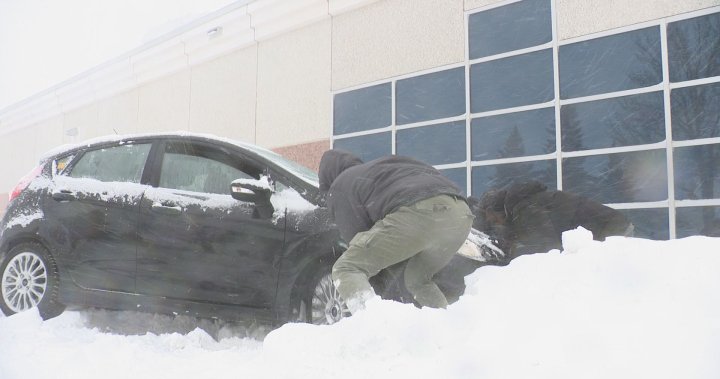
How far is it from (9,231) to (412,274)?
333 centimetres

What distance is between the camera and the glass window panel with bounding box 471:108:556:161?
6457mm

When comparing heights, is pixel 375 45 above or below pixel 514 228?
above

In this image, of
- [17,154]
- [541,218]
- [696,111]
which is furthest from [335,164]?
[17,154]

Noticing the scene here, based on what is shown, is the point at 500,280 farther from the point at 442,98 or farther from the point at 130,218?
the point at 442,98

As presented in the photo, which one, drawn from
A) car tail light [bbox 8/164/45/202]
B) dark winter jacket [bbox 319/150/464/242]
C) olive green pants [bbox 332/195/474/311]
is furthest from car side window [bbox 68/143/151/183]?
olive green pants [bbox 332/195/474/311]

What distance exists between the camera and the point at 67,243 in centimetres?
436

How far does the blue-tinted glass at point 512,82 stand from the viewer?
653 centimetres

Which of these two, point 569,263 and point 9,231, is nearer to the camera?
point 569,263

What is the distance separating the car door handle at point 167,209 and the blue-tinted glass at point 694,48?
192 inches

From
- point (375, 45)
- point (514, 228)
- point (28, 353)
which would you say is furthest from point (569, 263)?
point (375, 45)

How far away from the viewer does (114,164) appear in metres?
4.57

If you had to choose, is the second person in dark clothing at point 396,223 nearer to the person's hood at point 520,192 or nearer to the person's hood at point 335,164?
the person's hood at point 335,164

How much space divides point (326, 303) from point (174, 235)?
1239 mm

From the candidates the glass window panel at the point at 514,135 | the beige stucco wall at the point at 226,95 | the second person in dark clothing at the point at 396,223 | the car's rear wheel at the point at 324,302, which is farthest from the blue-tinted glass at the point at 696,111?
the beige stucco wall at the point at 226,95
